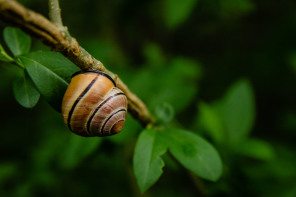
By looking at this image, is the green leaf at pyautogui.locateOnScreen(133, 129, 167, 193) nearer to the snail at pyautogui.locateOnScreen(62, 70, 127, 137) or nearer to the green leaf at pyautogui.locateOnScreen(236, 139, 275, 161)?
the snail at pyautogui.locateOnScreen(62, 70, 127, 137)

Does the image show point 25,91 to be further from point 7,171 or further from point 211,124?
point 7,171

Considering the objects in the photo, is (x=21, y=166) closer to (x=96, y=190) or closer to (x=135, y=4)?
(x=96, y=190)

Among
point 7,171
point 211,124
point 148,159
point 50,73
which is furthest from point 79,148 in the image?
point 7,171

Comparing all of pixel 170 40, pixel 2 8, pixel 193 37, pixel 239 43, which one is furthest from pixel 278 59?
pixel 2 8

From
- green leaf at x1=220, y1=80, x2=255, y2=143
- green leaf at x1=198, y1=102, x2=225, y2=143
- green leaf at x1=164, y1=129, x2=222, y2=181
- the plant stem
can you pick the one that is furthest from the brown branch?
green leaf at x1=220, y1=80, x2=255, y2=143

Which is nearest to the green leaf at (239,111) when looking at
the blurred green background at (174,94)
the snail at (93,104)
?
the blurred green background at (174,94)

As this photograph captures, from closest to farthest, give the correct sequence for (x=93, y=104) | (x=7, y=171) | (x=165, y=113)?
(x=93, y=104)
(x=165, y=113)
(x=7, y=171)
